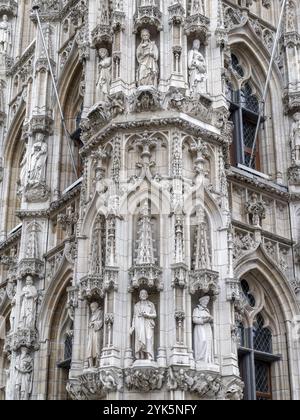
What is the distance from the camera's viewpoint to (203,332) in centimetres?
1611

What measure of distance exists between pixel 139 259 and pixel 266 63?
9411 mm

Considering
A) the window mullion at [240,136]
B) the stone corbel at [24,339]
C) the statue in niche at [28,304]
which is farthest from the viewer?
the window mullion at [240,136]

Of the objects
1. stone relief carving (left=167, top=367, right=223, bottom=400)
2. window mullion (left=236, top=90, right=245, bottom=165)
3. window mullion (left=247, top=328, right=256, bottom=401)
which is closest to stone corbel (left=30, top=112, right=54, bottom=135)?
window mullion (left=236, top=90, right=245, bottom=165)

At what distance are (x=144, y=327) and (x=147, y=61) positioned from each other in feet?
20.5

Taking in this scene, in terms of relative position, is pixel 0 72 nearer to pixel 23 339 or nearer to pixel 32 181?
pixel 32 181

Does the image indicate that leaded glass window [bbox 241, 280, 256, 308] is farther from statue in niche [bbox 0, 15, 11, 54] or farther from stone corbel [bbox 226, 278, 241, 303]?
statue in niche [bbox 0, 15, 11, 54]

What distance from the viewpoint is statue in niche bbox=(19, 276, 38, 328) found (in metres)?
20.9

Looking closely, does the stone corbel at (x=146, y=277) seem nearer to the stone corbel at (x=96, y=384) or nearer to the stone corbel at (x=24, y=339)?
the stone corbel at (x=96, y=384)

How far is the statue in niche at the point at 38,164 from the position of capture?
22625 millimetres

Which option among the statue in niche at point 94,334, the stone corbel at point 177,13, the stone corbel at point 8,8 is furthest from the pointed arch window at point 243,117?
the stone corbel at point 8,8

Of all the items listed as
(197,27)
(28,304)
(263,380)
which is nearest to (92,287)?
(28,304)

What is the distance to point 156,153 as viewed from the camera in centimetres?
1795

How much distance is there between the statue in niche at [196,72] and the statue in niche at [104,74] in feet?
6.22

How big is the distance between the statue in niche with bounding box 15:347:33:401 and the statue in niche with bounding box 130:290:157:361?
5337 mm
